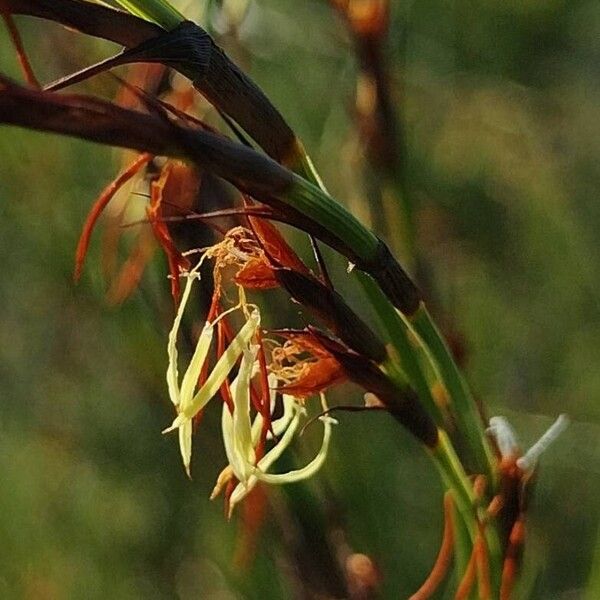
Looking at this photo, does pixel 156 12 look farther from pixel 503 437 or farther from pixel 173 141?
pixel 503 437

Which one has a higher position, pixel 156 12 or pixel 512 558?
pixel 156 12

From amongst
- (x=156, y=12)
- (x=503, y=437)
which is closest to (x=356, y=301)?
(x=503, y=437)

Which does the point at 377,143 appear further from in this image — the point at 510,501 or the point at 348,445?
the point at 348,445

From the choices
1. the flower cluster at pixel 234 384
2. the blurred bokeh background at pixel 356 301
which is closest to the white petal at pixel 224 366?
the flower cluster at pixel 234 384

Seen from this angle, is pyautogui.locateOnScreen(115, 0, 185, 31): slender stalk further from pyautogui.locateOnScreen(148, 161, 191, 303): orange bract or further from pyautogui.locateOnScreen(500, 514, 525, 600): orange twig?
pyautogui.locateOnScreen(500, 514, 525, 600): orange twig

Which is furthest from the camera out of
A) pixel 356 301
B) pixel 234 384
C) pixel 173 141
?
pixel 356 301

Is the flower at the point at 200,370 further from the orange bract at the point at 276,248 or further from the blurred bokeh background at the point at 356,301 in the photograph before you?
the blurred bokeh background at the point at 356,301

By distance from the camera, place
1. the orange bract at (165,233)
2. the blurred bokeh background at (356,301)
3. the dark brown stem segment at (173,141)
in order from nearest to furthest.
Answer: the dark brown stem segment at (173,141), the orange bract at (165,233), the blurred bokeh background at (356,301)
